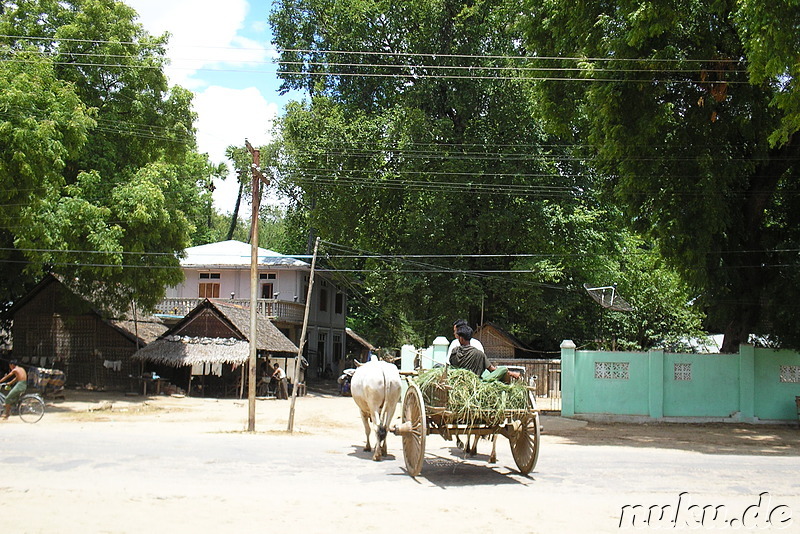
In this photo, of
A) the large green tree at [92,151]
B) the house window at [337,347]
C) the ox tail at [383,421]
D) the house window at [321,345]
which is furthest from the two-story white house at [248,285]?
the ox tail at [383,421]

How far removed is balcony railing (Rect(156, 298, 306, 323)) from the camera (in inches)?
1414

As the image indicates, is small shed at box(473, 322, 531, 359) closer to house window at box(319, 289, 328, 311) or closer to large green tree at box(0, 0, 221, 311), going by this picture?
large green tree at box(0, 0, 221, 311)

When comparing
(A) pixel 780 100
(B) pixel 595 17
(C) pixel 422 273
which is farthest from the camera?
(C) pixel 422 273

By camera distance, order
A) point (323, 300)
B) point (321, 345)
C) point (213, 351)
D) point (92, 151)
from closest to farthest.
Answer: point (92, 151), point (213, 351), point (323, 300), point (321, 345)

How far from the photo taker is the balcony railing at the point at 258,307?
35.9 m

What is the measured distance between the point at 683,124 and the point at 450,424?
39.0 feet

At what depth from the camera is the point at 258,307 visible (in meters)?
36.7

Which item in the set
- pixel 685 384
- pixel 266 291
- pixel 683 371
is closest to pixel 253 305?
pixel 683 371

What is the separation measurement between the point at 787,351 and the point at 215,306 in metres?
20.8

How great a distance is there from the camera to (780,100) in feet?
44.1

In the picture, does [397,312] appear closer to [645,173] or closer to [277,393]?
[277,393]

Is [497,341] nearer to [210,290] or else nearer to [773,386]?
[773,386]

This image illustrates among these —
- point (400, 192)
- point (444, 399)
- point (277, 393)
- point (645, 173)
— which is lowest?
point (277, 393)

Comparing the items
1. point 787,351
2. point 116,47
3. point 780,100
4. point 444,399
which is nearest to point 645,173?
point 780,100
